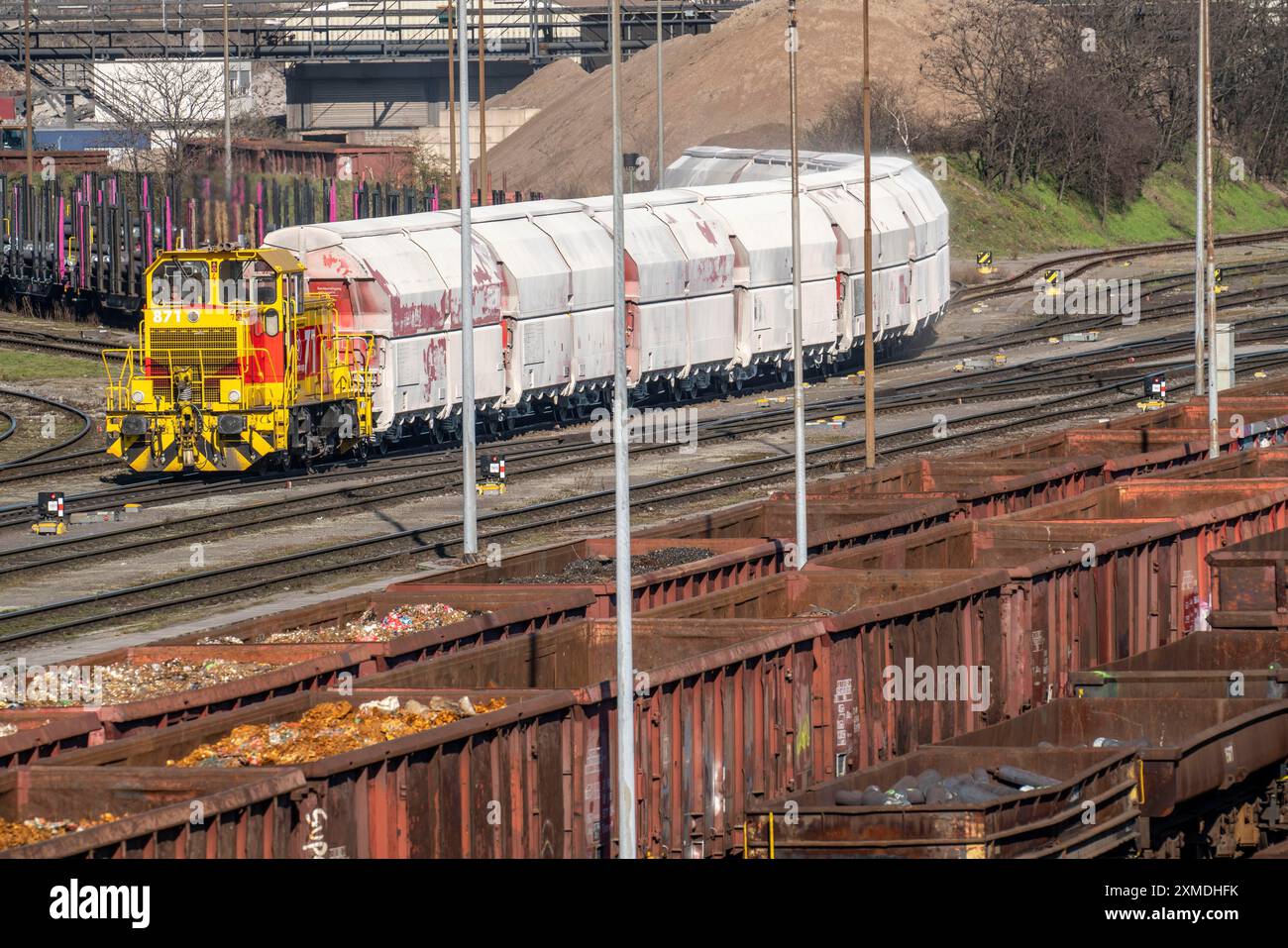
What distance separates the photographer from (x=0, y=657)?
23.5m

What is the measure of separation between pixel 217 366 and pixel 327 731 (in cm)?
2075

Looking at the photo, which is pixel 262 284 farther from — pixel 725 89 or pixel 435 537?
pixel 725 89

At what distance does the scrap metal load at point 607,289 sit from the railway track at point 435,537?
3.76 metres

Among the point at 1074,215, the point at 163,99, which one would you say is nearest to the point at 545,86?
the point at 163,99

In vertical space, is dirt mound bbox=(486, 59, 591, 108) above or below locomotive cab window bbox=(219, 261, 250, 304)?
above

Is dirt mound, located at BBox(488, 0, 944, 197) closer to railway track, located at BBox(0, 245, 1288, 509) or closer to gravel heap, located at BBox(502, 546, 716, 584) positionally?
railway track, located at BBox(0, 245, 1288, 509)

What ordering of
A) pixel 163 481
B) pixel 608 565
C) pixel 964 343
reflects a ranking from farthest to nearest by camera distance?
pixel 964 343 → pixel 163 481 → pixel 608 565

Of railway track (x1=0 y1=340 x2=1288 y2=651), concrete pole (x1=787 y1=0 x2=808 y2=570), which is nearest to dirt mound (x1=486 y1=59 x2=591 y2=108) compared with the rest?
railway track (x1=0 y1=340 x2=1288 y2=651)

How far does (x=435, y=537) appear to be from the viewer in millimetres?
31000

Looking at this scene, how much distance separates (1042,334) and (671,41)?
129 ft

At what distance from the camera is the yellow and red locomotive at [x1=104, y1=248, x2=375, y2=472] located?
34875 millimetres

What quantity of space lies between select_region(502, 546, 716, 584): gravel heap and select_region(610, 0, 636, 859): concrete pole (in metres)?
7.90
